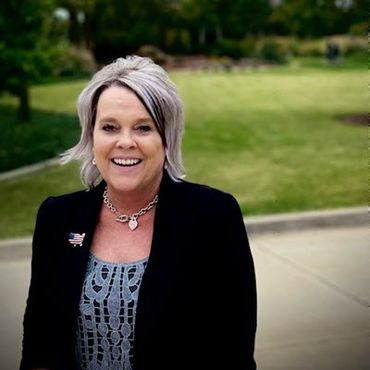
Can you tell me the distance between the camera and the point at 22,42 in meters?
12.2

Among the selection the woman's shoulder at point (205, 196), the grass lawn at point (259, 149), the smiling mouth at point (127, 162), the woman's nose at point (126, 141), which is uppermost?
the woman's nose at point (126, 141)

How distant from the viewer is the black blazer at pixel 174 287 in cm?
221

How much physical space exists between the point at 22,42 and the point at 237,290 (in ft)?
35.1

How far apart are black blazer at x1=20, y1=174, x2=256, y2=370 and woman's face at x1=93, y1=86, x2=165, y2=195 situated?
0.11 metres

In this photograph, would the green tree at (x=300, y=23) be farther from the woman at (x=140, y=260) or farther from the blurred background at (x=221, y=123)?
the woman at (x=140, y=260)

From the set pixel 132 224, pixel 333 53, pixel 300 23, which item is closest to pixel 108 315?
pixel 132 224

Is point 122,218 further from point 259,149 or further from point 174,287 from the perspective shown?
point 259,149

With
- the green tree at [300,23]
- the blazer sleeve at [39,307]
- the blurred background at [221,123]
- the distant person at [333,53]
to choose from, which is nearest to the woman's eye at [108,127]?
the blazer sleeve at [39,307]

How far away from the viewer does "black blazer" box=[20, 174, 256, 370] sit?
2205 millimetres

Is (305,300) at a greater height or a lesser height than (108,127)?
lesser

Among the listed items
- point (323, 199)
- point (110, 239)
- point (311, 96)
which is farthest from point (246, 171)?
point (311, 96)

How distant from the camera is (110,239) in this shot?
2.38 metres

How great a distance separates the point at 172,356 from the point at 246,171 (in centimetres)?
761

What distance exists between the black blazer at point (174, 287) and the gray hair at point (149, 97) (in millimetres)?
138
